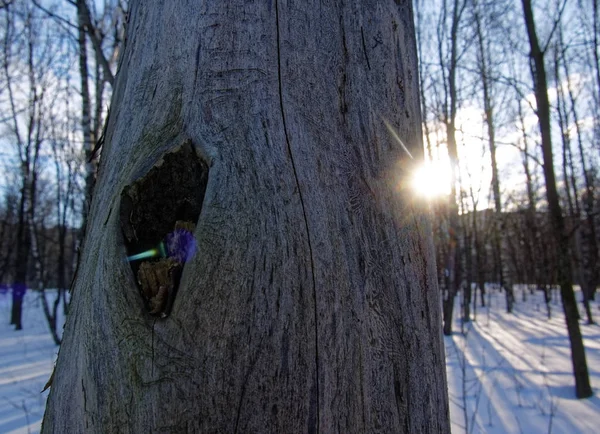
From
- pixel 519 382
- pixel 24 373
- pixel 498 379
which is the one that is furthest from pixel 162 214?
pixel 24 373

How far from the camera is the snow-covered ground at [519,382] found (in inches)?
177

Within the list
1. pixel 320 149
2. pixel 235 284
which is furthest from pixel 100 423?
pixel 320 149

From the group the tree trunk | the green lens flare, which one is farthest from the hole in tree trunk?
the tree trunk

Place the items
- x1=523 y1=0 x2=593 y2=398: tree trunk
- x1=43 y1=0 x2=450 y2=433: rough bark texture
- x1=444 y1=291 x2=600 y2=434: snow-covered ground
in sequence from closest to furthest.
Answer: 1. x1=43 y1=0 x2=450 y2=433: rough bark texture
2. x1=444 y1=291 x2=600 y2=434: snow-covered ground
3. x1=523 y1=0 x2=593 y2=398: tree trunk

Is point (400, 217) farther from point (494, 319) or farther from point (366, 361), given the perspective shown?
point (494, 319)

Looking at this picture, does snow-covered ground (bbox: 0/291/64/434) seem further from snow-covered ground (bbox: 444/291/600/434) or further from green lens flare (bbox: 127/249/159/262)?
snow-covered ground (bbox: 444/291/600/434)

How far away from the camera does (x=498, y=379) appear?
6.23 metres

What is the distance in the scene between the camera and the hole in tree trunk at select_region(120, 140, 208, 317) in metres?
0.57

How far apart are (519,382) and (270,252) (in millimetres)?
6818

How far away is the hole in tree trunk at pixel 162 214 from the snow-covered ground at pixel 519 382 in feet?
11.3

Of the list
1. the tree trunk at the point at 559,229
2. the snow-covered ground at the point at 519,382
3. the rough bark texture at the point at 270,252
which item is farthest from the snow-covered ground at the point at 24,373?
the tree trunk at the point at 559,229

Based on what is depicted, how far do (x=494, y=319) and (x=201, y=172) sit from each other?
14.5 metres

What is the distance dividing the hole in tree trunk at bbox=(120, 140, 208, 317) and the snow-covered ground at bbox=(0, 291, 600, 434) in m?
1.86

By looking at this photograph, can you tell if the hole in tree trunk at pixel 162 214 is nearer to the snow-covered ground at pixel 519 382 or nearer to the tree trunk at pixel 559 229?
the snow-covered ground at pixel 519 382
